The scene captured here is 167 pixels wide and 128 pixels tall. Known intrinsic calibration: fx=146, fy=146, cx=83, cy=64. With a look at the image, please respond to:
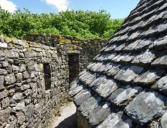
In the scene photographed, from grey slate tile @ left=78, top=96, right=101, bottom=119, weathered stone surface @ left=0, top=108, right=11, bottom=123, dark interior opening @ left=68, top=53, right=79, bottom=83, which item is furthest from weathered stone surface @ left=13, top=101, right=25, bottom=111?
dark interior opening @ left=68, top=53, right=79, bottom=83

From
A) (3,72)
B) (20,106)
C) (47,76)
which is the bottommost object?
(20,106)

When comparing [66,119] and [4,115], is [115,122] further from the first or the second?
[66,119]

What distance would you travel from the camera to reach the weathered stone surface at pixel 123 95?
1.18 meters

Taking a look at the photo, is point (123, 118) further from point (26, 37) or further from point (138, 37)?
point (26, 37)

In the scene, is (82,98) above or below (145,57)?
below

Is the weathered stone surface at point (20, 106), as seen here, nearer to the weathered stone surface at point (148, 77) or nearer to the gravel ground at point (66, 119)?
the gravel ground at point (66, 119)

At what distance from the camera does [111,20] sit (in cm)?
1809

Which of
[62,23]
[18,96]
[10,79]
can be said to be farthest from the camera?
[62,23]

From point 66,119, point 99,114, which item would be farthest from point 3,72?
point 66,119

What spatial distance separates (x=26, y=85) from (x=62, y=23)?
1270 centimetres

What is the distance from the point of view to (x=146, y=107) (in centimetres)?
95

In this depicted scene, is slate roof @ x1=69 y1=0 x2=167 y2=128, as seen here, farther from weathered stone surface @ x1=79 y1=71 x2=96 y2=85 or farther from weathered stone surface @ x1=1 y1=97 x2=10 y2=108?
weathered stone surface @ x1=1 y1=97 x2=10 y2=108

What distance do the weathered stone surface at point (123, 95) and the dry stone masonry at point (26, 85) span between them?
8.12ft

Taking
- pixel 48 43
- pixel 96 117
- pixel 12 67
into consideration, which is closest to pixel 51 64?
pixel 48 43
